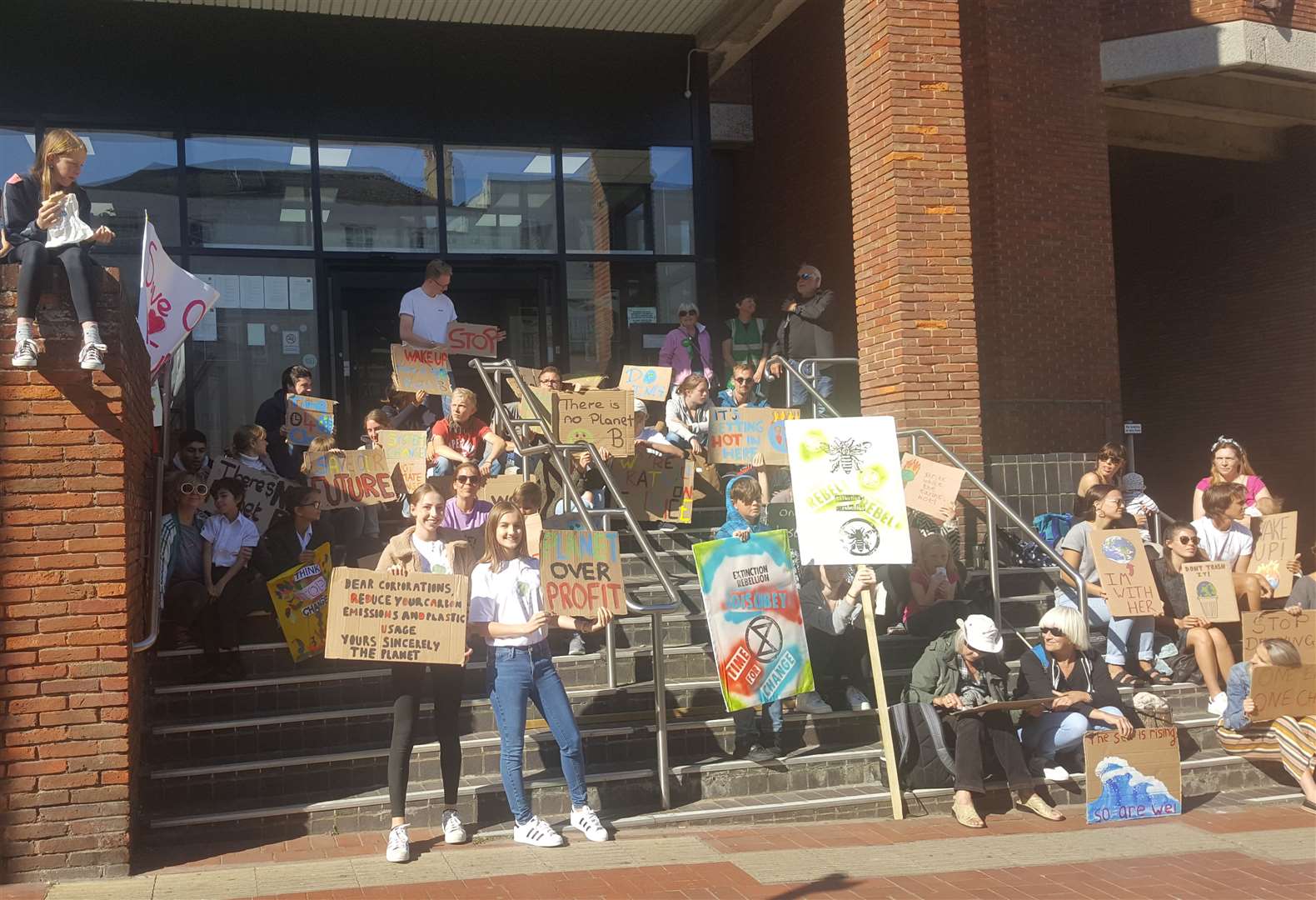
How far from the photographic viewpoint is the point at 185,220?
1382 cm

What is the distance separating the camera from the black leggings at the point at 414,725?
23.4 ft

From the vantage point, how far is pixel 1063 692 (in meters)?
8.50

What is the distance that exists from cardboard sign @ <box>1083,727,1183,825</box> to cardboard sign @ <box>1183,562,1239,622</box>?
1.89 meters

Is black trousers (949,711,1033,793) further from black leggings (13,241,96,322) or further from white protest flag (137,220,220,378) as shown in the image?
white protest flag (137,220,220,378)

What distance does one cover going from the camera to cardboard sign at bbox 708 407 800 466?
1091 centimetres

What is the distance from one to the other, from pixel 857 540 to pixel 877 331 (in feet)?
12.4

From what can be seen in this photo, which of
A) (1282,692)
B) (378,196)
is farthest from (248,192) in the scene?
(1282,692)

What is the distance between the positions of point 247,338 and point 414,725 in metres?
8.03

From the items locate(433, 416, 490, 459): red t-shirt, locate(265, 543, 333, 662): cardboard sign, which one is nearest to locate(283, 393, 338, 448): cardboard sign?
locate(433, 416, 490, 459): red t-shirt

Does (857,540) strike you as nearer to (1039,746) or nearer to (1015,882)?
(1039,746)

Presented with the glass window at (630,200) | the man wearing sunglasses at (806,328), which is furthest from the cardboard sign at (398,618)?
the glass window at (630,200)

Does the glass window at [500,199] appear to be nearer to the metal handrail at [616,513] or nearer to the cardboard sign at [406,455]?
the metal handrail at [616,513]

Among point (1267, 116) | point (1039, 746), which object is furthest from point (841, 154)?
point (1039, 746)

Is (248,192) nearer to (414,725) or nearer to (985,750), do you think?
(414,725)
